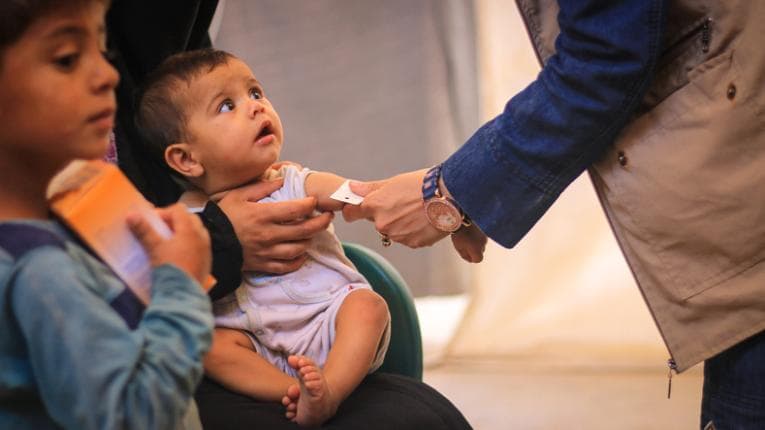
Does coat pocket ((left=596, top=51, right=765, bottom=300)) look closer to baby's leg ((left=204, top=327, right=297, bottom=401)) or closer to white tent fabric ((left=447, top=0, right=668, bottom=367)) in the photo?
baby's leg ((left=204, top=327, right=297, bottom=401))

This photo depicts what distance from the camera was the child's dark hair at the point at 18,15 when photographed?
0.75 m

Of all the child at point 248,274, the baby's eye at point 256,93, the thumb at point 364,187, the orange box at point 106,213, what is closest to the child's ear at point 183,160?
the child at point 248,274

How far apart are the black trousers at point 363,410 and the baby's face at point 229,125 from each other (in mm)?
323

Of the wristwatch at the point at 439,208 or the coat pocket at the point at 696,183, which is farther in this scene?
the wristwatch at the point at 439,208

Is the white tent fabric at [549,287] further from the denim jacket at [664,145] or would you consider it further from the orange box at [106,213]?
the orange box at [106,213]

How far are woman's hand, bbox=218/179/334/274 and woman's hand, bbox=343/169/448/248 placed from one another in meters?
0.08

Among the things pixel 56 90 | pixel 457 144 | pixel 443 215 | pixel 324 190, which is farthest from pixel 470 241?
pixel 457 144

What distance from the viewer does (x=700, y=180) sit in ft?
3.70

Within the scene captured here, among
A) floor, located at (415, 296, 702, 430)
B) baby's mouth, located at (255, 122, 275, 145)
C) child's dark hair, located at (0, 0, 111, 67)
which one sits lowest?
floor, located at (415, 296, 702, 430)

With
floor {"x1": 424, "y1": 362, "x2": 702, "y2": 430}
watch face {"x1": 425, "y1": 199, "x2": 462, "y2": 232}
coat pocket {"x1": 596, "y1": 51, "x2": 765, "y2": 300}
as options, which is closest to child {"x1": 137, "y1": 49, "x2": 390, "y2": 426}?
watch face {"x1": 425, "y1": 199, "x2": 462, "y2": 232}

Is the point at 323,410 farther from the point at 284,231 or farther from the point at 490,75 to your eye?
the point at 490,75

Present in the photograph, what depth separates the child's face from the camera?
2.53ft

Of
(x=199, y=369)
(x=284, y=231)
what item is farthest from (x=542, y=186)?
(x=199, y=369)

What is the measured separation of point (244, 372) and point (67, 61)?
0.62m
